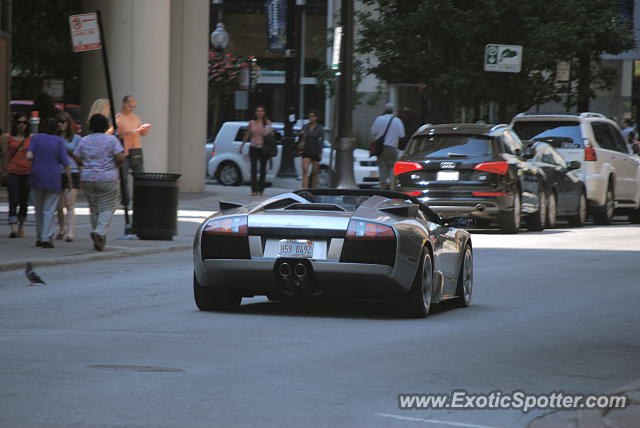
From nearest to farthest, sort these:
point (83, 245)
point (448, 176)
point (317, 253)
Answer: point (317, 253)
point (83, 245)
point (448, 176)

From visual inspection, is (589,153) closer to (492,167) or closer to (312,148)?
Answer: (492,167)

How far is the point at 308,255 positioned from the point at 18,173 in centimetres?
979

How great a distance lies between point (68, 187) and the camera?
19250 millimetres

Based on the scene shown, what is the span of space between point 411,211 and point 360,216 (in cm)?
69

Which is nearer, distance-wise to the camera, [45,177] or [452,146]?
[45,177]

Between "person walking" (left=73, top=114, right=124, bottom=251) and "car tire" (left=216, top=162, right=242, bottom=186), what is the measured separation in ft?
67.8

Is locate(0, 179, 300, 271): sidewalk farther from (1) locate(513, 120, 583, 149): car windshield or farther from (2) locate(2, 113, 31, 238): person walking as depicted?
(1) locate(513, 120, 583, 149): car windshield

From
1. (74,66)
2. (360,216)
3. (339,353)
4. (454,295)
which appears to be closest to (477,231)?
(454,295)

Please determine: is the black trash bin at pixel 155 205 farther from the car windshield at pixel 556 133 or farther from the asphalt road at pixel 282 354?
the car windshield at pixel 556 133

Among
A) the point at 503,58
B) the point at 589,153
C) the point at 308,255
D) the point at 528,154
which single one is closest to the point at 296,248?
the point at 308,255

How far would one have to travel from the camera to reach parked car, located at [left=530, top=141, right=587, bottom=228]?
2427cm

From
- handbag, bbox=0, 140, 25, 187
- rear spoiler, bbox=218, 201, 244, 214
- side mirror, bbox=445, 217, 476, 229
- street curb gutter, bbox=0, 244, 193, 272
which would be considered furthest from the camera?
handbag, bbox=0, 140, 25, 187

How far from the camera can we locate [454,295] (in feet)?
41.7

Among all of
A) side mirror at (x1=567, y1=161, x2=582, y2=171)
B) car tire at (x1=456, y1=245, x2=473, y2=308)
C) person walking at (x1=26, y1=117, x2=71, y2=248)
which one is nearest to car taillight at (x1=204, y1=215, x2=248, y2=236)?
car tire at (x1=456, y1=245, x2=473, y2=308)
